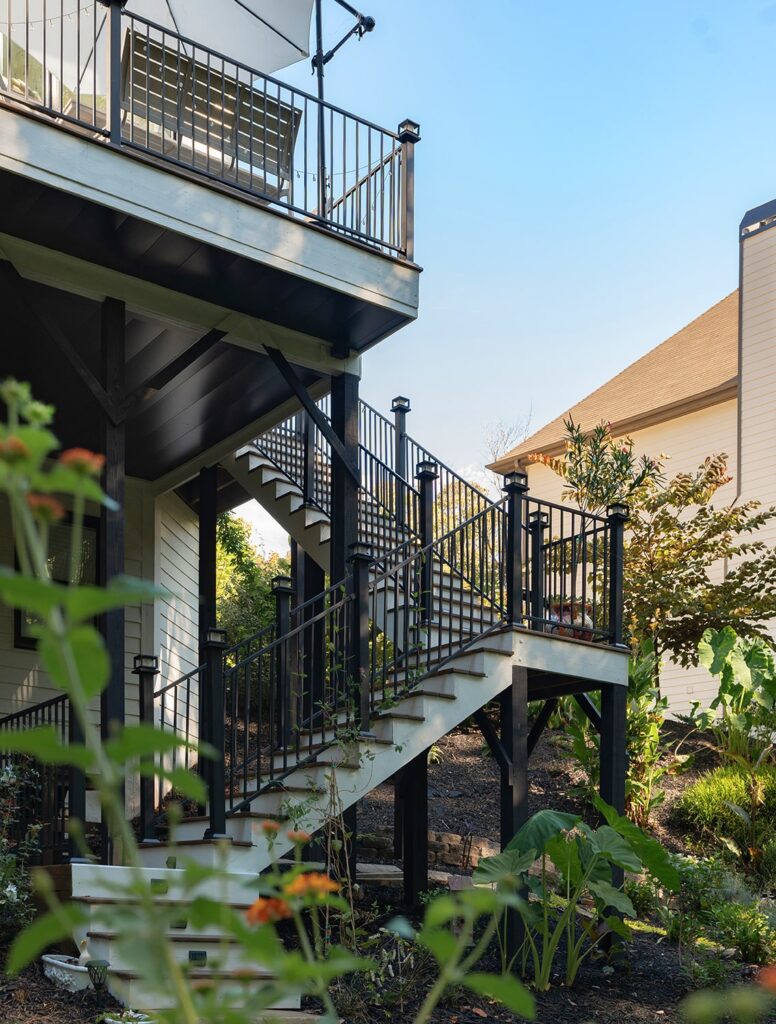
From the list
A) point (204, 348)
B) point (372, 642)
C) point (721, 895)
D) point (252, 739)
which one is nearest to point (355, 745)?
point (372, 642)

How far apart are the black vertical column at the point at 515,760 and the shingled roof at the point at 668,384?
1195cm

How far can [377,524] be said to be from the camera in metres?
10.9

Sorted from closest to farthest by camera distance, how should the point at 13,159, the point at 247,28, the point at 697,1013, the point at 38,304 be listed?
the point at 697,1013, the point at 13,159, the point at 38,304, the point at 247,28

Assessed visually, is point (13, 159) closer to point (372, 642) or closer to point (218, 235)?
point (218, 235)

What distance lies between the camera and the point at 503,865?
7168 mm

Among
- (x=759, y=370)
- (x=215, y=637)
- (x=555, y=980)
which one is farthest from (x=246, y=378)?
(x=759, y=370)

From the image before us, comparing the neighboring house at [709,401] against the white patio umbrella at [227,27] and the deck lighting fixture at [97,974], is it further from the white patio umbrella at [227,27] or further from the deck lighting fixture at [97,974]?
the deck lighting fixture at [97,974]

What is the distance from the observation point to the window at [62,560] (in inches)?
415

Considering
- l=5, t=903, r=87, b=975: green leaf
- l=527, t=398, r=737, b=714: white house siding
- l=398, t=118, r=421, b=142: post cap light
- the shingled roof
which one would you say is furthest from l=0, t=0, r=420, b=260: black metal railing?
the shingled roof

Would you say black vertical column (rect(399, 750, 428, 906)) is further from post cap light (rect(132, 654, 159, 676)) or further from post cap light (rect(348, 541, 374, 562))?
A: post cap light (rect(132, 654, 159, 676))

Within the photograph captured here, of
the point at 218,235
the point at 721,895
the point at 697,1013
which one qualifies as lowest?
the point at 721,895

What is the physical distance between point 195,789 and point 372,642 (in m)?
6.79

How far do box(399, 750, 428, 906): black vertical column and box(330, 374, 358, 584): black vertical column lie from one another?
70.2 inches

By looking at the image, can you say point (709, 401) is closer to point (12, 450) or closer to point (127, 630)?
point (127, 630)
